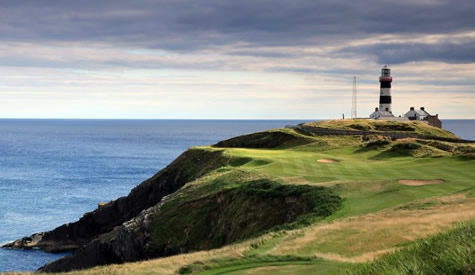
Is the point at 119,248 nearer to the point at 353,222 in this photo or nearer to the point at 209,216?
the point at 209,216

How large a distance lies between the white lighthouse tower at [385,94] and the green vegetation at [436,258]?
103 metres

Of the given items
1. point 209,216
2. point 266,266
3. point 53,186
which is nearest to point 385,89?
point 53,186

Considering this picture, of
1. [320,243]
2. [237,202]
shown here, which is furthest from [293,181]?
[320,243]

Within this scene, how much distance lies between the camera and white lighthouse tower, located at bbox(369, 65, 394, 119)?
368ft

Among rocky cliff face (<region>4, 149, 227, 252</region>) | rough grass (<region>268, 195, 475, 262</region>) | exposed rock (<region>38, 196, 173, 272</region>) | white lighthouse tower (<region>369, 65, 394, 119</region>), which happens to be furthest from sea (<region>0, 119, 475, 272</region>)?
white lighthouse tower (<region>369, 65, 394, 119</region>)

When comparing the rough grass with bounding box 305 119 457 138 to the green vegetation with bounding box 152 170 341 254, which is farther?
the rough grass with bounding box 305 119 457 138

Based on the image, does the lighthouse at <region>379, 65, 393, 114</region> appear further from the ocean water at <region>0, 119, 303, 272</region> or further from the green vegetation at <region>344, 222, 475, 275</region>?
the green vegetation at <region>344, 222, 475, 275</region>

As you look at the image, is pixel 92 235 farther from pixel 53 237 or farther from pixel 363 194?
pixel 363 194

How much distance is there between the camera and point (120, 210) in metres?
66.9

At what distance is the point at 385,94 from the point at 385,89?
1.25 m

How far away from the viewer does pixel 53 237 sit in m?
64.5

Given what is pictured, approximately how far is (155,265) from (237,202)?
1686 centimetres

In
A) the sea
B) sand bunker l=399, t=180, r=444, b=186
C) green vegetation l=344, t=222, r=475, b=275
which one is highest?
green vegetation l=344, t=222, r=475, b=275

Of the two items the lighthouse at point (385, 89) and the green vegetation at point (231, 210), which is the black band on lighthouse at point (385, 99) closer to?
the lighthouse at point (385, 89)
